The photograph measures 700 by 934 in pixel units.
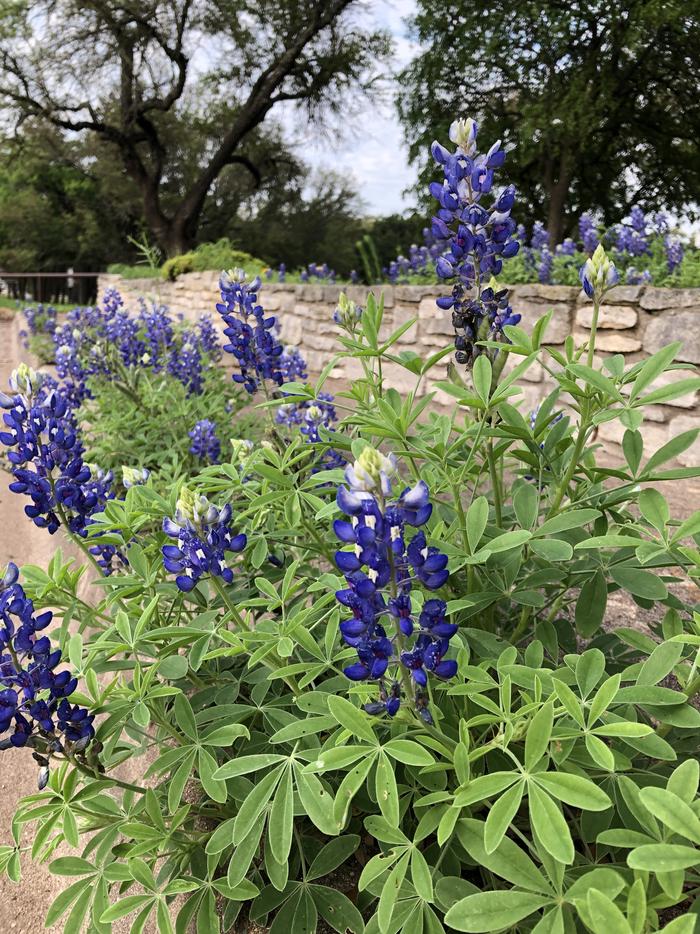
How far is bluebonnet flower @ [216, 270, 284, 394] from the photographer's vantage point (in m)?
2.57

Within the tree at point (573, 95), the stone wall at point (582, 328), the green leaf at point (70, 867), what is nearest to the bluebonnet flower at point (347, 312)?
the green leaf at point (70, 867)

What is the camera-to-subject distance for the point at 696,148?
1653 centimetres

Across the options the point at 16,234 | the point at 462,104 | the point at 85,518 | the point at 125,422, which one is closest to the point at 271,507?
the point at 85,518

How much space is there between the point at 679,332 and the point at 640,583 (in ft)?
11.7

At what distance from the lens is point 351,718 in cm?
105

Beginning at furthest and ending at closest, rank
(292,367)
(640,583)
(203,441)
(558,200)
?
(558,200) < (292,367) < (203,441) < (640,583)

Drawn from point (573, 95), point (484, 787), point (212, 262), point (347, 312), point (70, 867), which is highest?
point (573, 95)

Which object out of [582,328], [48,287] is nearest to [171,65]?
[48,287]

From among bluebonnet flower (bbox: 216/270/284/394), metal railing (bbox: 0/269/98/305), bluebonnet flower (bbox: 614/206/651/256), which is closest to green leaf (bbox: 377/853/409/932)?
bluebonnet flower (bbox: 216/270/284/394)

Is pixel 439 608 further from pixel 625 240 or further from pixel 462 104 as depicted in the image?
pixel 462 104

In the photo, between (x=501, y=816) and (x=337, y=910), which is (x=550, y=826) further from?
(x=337, y=910)

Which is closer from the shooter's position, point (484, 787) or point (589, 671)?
point (484, 787)

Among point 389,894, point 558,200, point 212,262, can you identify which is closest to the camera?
point 389,894

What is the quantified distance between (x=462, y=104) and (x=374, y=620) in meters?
19.3
